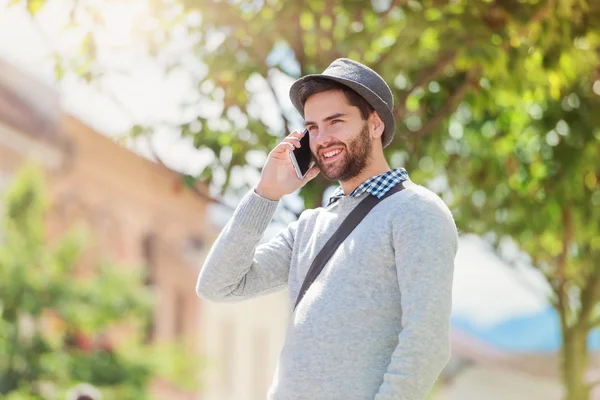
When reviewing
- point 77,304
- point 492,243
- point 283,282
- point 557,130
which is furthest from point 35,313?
point 283,282

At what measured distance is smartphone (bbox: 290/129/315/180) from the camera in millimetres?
3537

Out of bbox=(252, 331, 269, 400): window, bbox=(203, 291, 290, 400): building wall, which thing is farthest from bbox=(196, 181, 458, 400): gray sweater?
bbox=(252, 331, 269, 400): window

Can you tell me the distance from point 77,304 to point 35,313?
2.24 ft

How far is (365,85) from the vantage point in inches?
132

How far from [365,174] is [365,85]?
281 millimetres

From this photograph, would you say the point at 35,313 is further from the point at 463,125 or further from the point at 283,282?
the point at 283,282

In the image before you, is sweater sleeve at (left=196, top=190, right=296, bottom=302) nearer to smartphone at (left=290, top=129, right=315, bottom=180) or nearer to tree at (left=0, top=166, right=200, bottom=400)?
smartphone at (left=290, top=129, right=315, bottom=180)

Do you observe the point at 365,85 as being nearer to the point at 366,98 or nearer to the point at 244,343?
the point at 366,98

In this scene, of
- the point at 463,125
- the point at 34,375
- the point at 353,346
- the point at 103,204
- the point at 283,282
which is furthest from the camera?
the point at 103,204

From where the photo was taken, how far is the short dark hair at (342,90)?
3381mm

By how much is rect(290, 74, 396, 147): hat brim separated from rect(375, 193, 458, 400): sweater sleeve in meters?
0.38

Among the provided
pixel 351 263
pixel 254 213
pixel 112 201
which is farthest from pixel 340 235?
pixel 112 201

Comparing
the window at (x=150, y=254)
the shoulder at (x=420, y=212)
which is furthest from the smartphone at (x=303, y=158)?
the window at (x=150, y=254)

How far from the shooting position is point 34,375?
13.6 metres
